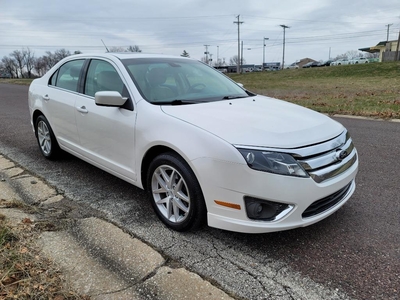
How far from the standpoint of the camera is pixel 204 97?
344 centimetres

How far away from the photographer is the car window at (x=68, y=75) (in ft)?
13.8

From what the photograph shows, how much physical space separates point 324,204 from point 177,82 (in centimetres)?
194

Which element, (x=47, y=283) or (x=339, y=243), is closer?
(x=47, y=283)

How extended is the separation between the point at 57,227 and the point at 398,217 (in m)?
3.08

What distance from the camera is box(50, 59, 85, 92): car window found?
4195mm

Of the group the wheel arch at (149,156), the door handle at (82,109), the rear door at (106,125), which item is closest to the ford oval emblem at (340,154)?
the wheel arch at (149,156)

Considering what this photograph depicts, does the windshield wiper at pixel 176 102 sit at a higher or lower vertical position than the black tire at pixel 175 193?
higher

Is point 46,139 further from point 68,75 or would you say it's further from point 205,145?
point 205,145

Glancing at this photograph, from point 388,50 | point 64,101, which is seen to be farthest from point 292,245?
point 388,50

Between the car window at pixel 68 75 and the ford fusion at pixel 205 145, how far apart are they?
12 cm

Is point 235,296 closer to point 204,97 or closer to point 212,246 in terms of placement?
point 212,246

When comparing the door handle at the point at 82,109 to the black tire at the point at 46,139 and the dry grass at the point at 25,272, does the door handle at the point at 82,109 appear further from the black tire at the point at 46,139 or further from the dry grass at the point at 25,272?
the dry grass at the point at 25,272

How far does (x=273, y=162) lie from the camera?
2371mm

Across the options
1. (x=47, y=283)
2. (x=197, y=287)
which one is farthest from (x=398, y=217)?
(x=47, y=283)
